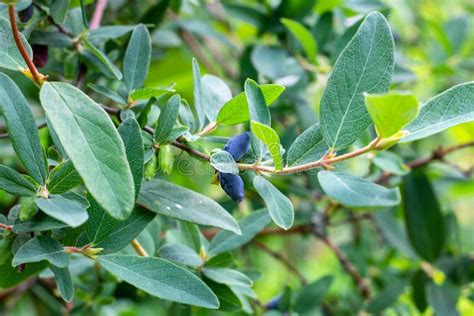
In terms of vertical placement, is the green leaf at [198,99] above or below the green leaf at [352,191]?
above

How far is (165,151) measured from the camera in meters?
0.61

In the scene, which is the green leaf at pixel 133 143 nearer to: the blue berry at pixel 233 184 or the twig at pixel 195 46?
the blue berry at pixel 233 184

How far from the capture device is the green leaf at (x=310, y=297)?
1.00 m

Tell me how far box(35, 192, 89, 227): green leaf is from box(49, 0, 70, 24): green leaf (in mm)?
245

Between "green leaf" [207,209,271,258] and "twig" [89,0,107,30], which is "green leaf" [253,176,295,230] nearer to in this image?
"green leaf" [207,209,271,258]

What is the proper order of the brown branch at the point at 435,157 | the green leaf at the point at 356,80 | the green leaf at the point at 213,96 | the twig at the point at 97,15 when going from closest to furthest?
the green leaf at the point at 356,80
the green leaf at the point at 213,96
the twig at the point at 97,15
the brown branch at the point at 435,157

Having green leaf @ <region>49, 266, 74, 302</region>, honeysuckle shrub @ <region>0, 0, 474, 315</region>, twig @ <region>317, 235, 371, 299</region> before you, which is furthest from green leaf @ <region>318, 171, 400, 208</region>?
twig @ <region>317, 235, 371, 299</region>

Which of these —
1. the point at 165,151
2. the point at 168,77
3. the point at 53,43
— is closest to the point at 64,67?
the point at 53,43

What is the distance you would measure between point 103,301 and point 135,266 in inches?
14.0

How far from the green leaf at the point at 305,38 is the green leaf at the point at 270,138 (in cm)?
41

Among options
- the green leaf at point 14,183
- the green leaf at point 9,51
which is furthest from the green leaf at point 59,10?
the green leaf at point 14,183

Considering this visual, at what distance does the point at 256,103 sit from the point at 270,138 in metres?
0.04

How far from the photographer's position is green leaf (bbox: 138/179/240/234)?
1.94ft

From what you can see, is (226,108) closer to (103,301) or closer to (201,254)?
(201,254)
